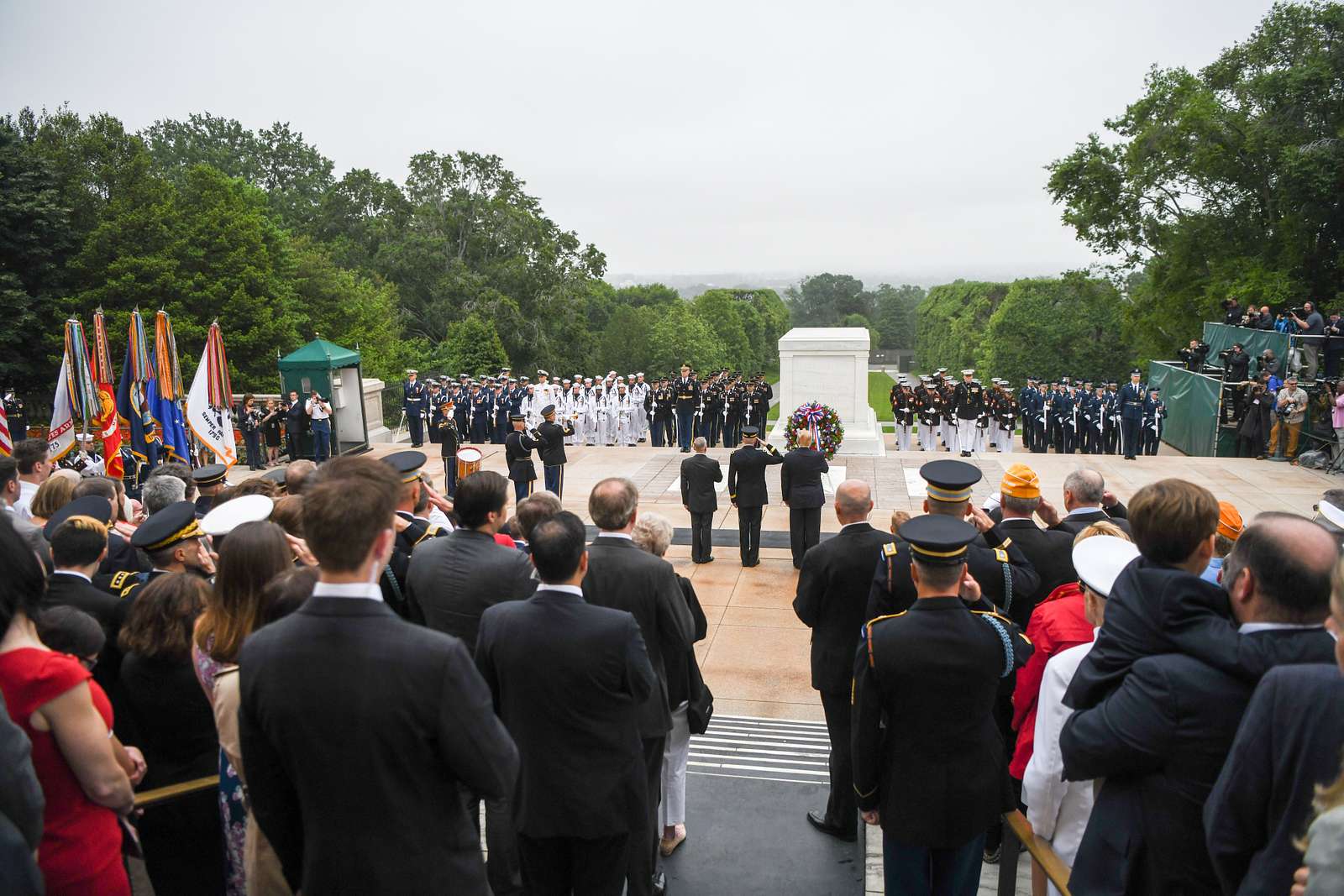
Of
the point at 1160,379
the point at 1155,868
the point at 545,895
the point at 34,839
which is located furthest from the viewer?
the point at 1160,379

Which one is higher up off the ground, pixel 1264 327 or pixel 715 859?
pixel 1264 327

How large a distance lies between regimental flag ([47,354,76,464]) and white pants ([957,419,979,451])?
1594 centimetres

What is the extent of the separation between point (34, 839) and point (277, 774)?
529mm

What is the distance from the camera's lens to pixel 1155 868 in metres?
2.57

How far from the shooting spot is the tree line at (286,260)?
91.9 feet

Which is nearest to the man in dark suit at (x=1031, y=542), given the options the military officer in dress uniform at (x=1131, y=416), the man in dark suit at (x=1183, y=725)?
the man in dark suit at (x=1183, y=725)

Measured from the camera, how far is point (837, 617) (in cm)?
475

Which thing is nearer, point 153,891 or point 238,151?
point 153,891

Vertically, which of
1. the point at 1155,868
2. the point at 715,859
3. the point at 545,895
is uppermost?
the point at 1155,868

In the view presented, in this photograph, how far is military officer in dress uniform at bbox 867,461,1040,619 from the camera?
399 cm

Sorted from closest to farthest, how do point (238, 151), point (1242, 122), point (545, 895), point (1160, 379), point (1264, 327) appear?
1. point (545, 895)
2. point (1264, 327)
3. point (1160, 379)
4. point (1242, 122)
5. point (238, 151)

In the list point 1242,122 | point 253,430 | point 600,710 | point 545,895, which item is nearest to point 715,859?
point 545,895

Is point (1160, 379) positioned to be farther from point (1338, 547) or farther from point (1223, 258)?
point (1338, 547)

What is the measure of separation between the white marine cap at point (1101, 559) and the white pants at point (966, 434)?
17.1 metres
